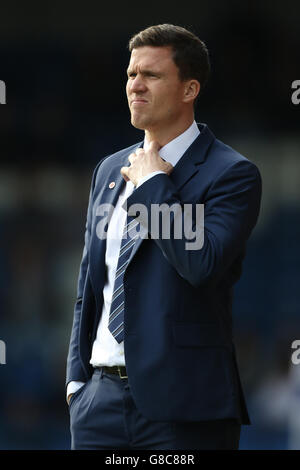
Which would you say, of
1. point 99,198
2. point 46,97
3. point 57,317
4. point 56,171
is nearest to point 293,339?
point 57,317

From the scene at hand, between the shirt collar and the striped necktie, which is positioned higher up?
the shirt collar

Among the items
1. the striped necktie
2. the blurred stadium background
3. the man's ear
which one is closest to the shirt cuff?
the striped necktie

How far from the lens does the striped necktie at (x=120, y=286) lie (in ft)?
6.31

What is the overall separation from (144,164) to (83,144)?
188 inches

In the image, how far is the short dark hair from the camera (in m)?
2.00

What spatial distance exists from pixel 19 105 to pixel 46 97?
216mm

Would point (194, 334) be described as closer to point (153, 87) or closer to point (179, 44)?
point (153, 87)

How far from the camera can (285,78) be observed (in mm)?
6691

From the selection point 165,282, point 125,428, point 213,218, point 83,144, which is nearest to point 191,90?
point 213,218

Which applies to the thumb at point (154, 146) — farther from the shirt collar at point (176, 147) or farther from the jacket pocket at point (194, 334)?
the jacket pocket at point (194, 334)

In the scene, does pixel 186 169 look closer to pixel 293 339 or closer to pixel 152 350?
pixel 152 350

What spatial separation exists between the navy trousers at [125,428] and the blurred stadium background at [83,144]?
432 centimetres

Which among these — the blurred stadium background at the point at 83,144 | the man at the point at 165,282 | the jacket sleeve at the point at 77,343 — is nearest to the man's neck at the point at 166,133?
the man at the point at 165,282

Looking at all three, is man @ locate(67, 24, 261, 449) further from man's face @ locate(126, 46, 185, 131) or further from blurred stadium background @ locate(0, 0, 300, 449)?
blurred stadium background @ locate(0, 0, 300, 449)
